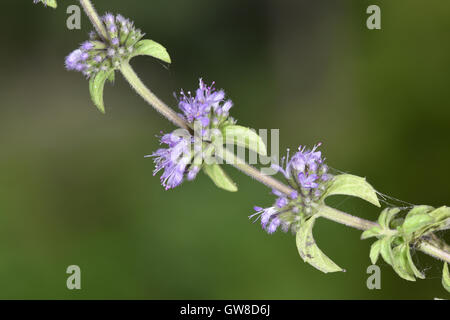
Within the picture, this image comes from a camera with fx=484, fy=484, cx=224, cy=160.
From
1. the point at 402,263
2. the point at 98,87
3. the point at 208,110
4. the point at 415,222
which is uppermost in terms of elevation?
the point at 98,87

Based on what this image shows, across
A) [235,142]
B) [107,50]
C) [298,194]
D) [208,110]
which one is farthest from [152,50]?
[298,194]

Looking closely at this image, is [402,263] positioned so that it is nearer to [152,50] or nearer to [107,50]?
[152,50]

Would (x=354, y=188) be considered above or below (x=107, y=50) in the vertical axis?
below

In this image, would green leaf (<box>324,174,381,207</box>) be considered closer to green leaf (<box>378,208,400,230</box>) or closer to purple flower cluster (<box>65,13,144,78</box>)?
green leaf (<box>378,208,400,230</box>)

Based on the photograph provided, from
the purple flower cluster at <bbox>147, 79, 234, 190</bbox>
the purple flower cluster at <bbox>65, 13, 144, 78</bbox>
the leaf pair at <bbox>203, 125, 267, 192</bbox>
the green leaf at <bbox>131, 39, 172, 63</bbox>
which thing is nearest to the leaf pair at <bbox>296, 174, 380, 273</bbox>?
the leaf pair at <bbox>203, 125, 267, 192</bbox>

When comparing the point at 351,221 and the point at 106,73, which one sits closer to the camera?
the point at 351,221

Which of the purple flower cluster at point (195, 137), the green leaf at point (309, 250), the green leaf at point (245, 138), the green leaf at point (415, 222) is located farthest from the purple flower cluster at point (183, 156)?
the green leaf at point (415, 222)

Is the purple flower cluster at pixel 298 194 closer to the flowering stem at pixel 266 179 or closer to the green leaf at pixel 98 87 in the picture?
the flowering stem at pixel 266 179
